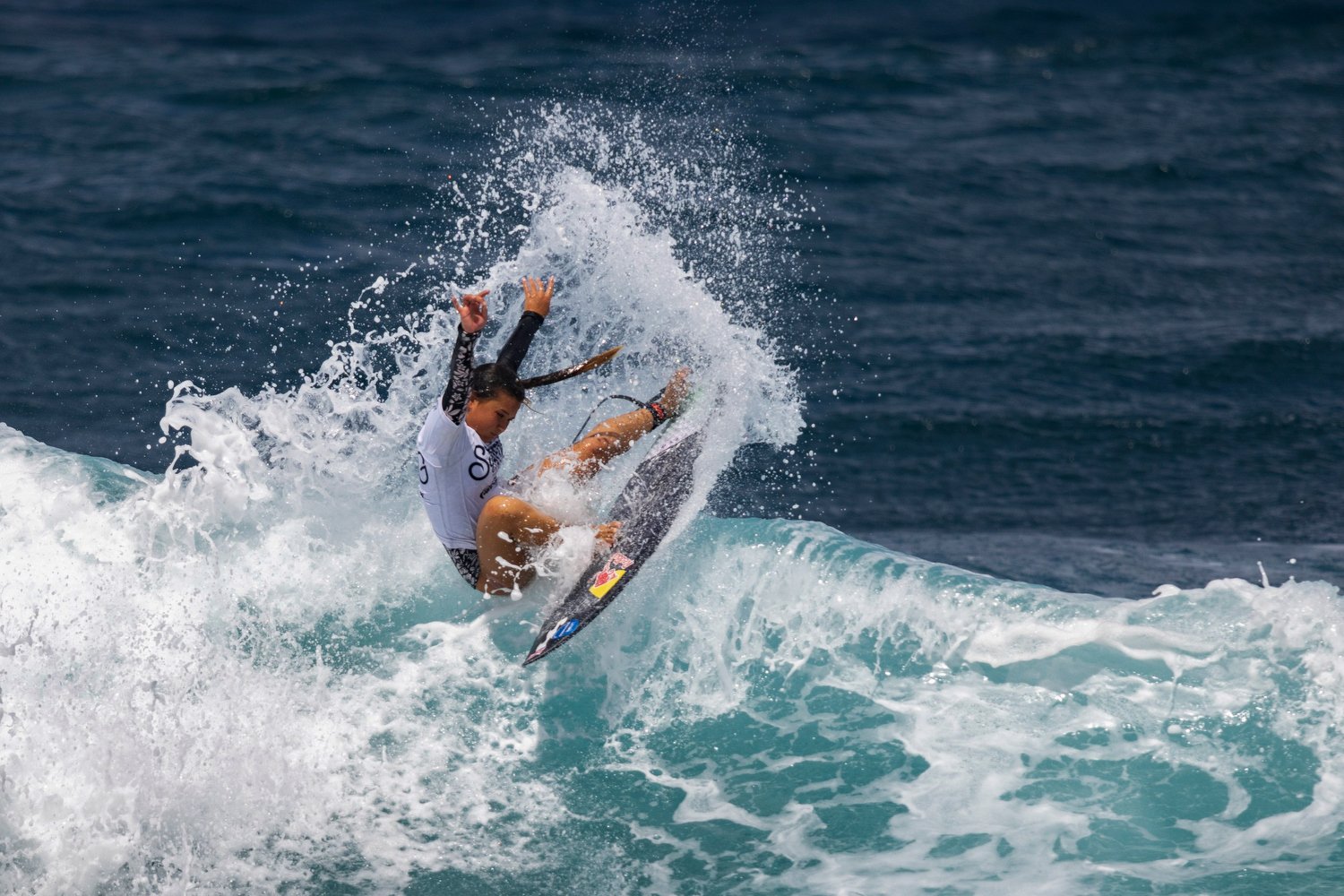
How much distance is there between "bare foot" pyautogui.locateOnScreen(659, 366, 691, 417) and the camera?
9359 mm

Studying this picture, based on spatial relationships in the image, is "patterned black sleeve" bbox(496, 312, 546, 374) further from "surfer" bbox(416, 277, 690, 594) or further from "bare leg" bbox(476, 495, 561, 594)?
"bare leg" bbox(476, 495, 561, 594)

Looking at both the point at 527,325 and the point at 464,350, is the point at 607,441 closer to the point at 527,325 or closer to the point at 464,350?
the point at 527,325

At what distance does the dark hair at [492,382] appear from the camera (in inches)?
307

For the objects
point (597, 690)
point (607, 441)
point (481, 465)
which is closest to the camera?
point (481, 465)

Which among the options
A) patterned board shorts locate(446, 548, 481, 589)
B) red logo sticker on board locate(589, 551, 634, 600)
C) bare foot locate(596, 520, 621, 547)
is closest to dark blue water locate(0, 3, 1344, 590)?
bare foot locate(596, 520, 621, 547)

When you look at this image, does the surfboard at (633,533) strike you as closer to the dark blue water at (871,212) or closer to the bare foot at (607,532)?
the bare foot at (607,532)

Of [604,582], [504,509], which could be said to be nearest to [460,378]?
[504,509]

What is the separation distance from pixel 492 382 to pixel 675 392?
1.93 m

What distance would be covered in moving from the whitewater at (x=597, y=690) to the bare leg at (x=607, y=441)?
185mm

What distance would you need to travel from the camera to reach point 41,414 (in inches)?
488

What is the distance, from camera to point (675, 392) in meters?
9.41

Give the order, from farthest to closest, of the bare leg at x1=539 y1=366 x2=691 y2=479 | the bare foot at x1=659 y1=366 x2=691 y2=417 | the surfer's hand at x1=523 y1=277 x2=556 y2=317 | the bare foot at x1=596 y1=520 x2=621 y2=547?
the bare foot at x1=659 y1=366 x2=691 y2=417 < the bare leg at x1=539 y1=366 x2=691 y2=479 < the bare foot at x1=596 y1=520 x2=621 y2=547 < the surfer's hand at x1=523 y1=277 x2=556 y2=317

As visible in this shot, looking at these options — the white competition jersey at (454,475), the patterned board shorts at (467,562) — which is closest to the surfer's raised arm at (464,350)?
the white competition jersey at (454,475)

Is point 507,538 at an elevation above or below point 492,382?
below
